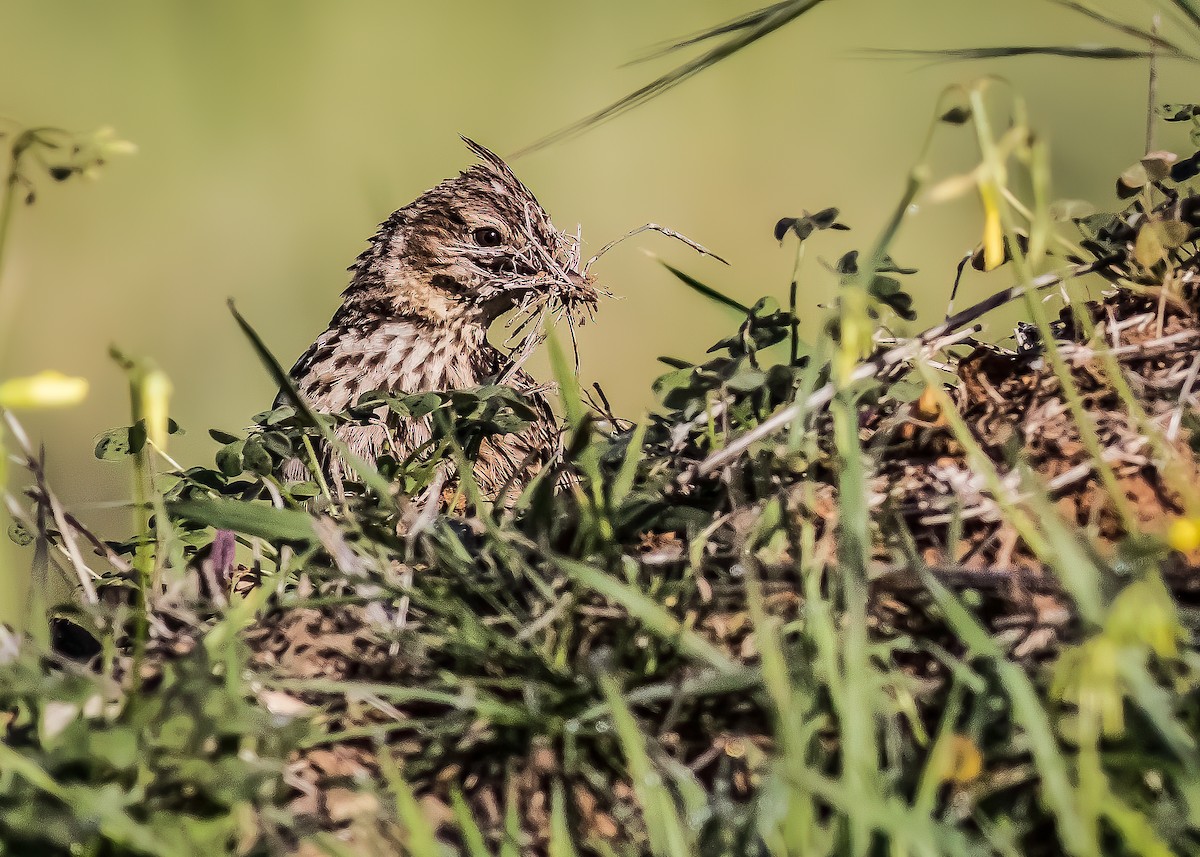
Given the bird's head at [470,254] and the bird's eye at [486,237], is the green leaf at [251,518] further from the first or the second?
the bird's eye at [486,237]

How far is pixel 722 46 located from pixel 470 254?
2.18m

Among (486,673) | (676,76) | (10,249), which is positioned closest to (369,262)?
(676,76)

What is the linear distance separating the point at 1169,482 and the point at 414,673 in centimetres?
89

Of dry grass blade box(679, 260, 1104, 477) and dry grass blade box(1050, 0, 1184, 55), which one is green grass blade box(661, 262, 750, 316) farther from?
dry grass blade box(1050, 0, 1184, 55)

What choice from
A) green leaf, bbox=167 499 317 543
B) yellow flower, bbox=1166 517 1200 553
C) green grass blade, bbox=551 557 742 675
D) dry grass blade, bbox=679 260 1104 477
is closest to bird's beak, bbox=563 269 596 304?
dry grass blade, bbox=679 260 1104 477

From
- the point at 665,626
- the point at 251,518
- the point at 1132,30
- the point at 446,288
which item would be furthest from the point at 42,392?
the point at 446,288

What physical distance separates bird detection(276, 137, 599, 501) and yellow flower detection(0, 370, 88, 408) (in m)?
2.22

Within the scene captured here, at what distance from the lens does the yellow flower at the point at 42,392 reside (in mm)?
1152

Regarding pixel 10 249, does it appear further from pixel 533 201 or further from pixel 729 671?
pixel 533 201

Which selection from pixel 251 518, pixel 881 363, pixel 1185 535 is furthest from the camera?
pixel 881 363

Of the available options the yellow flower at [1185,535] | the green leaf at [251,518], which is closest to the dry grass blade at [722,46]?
the green leaf at [251,518]

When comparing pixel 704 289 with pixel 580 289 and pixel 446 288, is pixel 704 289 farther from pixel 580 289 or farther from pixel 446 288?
pixel 446 288

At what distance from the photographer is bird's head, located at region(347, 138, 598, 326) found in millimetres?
3914

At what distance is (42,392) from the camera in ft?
3.78
